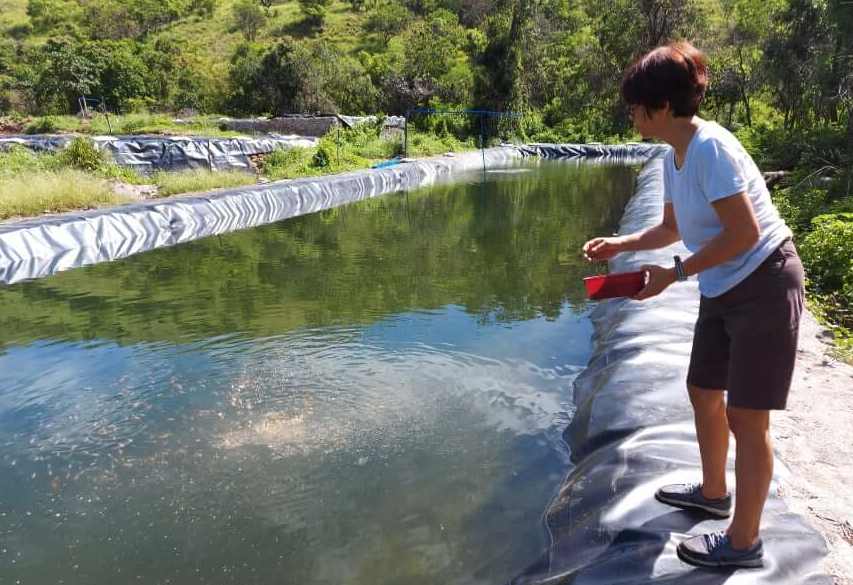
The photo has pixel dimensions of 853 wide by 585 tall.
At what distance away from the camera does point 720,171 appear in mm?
1286

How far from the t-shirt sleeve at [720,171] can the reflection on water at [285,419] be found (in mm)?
1461

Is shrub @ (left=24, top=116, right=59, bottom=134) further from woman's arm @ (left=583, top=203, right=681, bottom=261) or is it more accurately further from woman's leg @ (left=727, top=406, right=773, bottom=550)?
woman's leg @ (left=727, top=406, right=773, bottom=550)

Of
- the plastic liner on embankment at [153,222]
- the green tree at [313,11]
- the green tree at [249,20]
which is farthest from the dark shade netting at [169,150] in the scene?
the green tree at [313,11]

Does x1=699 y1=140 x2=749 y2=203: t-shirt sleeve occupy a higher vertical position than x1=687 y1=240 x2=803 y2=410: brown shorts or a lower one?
higher

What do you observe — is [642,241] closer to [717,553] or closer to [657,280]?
[657,280]

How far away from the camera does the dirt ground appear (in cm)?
170

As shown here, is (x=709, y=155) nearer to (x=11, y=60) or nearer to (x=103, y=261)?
(x=103, y=261)

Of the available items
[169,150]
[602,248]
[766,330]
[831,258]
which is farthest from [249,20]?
[766,330]

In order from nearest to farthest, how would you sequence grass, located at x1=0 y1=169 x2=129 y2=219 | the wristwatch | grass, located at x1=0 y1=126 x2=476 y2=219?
the wristwatch < grass, located at x1=0 y1=169 x2=129 y2=219 < grass, located at x1=0 y1=126 x2=476 y2=219

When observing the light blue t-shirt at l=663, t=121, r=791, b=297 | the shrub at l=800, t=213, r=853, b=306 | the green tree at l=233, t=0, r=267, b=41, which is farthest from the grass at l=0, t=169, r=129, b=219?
the green tree at l=233, t=0, r=267, b=41

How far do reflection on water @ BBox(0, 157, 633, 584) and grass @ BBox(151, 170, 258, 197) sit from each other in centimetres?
425

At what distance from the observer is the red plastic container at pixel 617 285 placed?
1544 mm

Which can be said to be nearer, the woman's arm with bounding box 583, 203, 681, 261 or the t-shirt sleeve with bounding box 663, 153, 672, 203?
the t-shirt sleeve with bounding box 663, 153, 672, 203

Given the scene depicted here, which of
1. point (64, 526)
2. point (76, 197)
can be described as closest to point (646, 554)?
point (64, 526)
